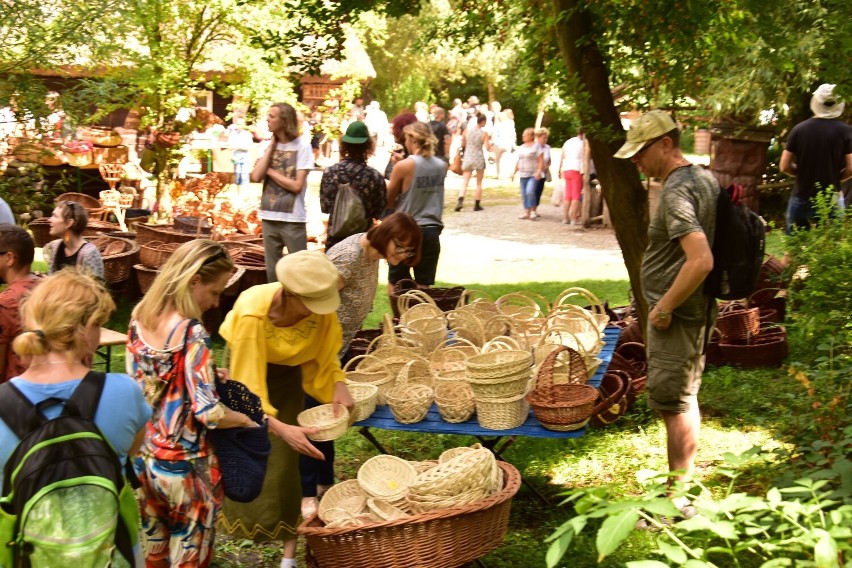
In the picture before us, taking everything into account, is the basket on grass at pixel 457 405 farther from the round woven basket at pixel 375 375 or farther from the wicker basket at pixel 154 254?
the wicker basket at pixel 154 254

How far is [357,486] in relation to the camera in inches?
195

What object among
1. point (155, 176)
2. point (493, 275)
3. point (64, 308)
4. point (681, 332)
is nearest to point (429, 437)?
point (681, 332)

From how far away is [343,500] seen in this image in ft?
15.8

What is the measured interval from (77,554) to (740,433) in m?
5.15

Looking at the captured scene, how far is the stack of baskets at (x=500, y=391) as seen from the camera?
203 inches

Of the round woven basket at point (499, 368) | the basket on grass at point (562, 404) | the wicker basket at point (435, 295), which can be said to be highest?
the round woven basket at point (499, 368)

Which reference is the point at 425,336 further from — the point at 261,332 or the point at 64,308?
the point at 64,308

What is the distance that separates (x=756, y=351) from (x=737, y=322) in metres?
0.30

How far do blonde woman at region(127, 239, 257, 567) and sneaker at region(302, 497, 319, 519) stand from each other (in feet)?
4.19

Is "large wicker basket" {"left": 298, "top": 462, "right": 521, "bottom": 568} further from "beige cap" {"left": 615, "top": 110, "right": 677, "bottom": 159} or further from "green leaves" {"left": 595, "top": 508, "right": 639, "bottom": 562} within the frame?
"beige cap" {"left": 615, "top": 110, "right": 677, "bottom": 159}

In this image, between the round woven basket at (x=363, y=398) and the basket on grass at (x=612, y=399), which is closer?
the round woven basket at (x=363, y=398)

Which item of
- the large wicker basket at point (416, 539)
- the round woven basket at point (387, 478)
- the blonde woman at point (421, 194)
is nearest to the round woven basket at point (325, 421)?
the round woven basket at point (387, 478)

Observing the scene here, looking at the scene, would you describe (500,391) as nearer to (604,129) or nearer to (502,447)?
(502,447)

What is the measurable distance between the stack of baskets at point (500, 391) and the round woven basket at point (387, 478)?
0.53 metres
